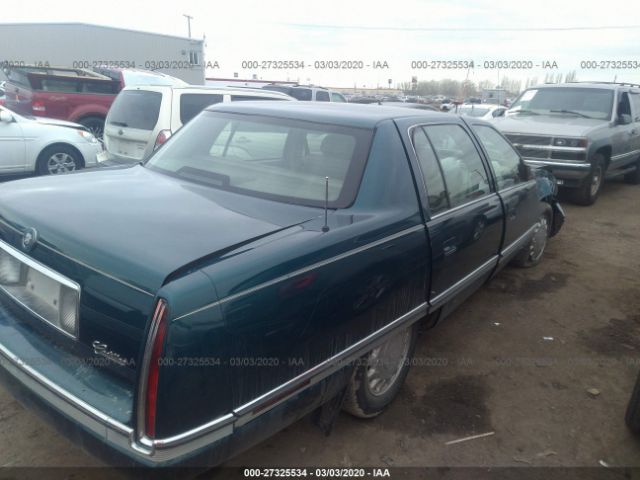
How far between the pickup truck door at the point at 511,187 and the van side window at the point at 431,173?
909 millimetres

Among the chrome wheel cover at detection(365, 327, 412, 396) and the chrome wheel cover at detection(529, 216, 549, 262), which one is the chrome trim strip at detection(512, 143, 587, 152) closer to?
the chrome wheel cover at detection(529, 216, 549, 262)

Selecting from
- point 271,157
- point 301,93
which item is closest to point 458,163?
point 271,157

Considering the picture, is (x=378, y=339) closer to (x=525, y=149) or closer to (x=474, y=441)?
(x=474, y=441)

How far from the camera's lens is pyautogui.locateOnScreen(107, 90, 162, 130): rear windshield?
265 inches

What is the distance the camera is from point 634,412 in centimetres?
286

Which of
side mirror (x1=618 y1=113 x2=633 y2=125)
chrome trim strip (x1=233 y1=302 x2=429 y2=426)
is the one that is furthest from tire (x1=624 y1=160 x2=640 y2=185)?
chrome trim strip (x1=233 y1=302 x2=429 y2=426)

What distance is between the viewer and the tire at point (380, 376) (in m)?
2.64

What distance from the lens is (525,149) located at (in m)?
8.32

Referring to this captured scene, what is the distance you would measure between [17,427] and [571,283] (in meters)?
4.95

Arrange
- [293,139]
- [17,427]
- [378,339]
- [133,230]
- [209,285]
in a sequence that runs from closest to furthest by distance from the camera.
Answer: [209,285] → [133,230] → [378,339] → [17,427] → [293,139]

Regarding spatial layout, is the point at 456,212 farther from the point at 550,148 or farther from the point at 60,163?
the point at 60,163

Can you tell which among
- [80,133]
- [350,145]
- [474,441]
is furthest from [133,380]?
[80,133]

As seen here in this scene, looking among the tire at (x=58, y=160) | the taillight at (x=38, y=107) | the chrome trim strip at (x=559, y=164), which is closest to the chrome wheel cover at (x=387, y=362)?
the chrome trim strip at (x=559, y=164)

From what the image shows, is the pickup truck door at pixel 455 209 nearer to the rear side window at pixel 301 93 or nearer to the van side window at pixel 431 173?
the van side window at pixel 431 173
